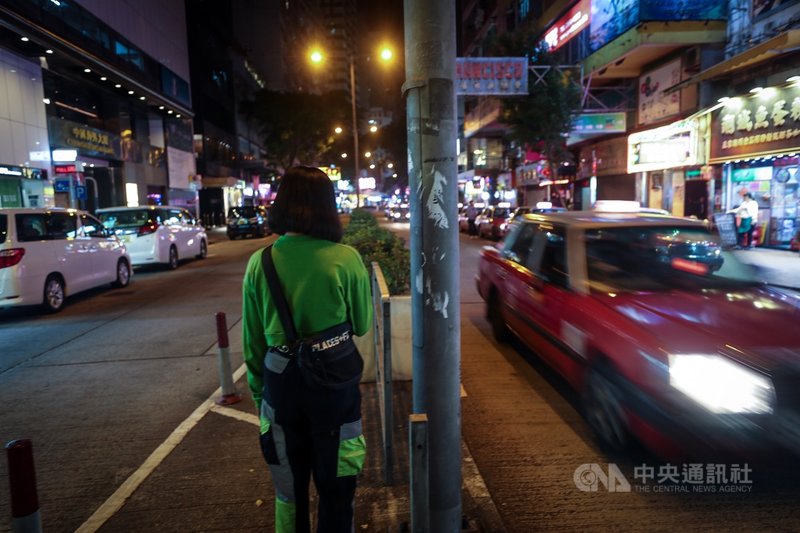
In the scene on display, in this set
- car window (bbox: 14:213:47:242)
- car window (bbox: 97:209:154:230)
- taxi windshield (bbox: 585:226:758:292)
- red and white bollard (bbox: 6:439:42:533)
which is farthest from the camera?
car window (bbox: 97:209:154:230)

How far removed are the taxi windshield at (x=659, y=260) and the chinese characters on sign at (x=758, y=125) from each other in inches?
443

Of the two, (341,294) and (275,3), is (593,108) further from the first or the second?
(275,3)

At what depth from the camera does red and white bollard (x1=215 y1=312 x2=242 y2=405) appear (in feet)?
16.9

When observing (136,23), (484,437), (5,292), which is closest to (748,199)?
(484,437)

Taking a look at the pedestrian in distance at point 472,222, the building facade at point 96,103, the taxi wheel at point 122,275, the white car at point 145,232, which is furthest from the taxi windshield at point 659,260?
the pedestrian in distance at point 472,222

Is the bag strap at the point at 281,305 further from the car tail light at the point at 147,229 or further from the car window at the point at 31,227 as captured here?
the car tail light at the point at 147,229

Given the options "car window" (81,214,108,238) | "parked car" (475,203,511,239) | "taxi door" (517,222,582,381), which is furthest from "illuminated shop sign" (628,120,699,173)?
"car window" (81,214,108,238)

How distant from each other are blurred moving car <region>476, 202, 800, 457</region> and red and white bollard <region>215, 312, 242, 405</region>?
2968 mm

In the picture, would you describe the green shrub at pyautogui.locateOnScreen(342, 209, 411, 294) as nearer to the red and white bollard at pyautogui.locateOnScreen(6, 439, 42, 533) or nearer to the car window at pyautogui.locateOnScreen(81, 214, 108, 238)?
the red and white bollard at pyautogui.locateOnScreen(6, 439, 42, 533)

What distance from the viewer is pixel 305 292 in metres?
2.31

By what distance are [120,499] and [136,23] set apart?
1190 inches

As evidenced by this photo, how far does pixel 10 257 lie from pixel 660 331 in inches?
380

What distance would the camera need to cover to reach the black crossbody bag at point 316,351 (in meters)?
2.27

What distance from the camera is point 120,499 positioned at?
3576 millimetres
